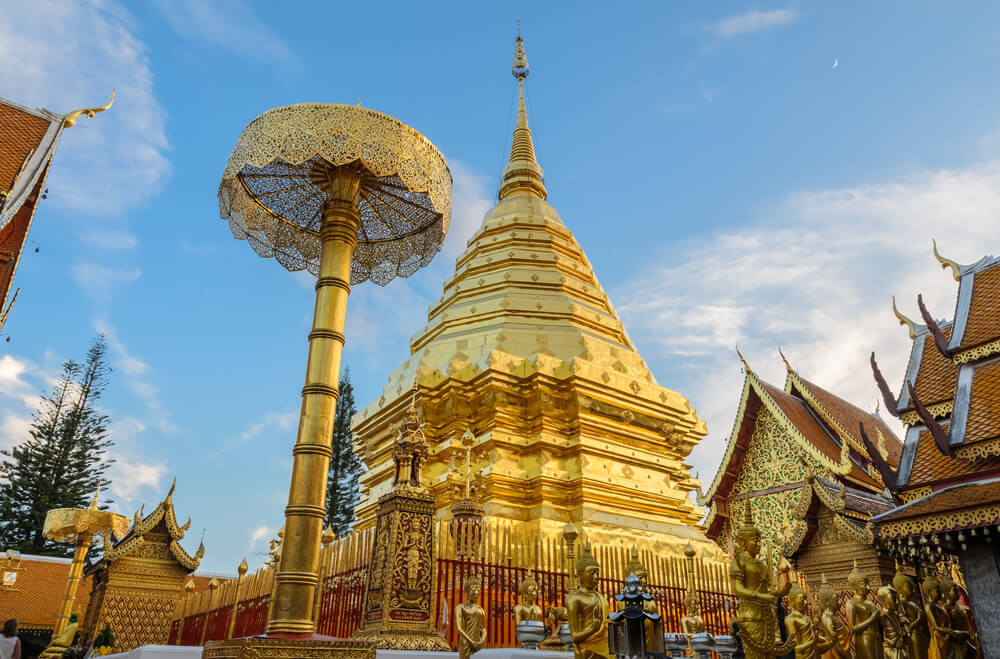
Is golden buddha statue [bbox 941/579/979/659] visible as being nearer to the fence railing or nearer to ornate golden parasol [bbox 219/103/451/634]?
the fence railing

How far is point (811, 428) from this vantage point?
546 inches

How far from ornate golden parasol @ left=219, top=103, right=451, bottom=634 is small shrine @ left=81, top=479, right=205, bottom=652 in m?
6.99

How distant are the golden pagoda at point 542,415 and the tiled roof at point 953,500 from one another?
4241mm

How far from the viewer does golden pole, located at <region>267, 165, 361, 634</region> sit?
3.90 metres

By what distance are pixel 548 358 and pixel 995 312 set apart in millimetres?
6273

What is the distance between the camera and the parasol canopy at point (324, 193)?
4.79m

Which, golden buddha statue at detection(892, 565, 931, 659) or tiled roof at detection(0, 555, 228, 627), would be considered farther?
tiled roof at detection(0, 555, 228, 627)

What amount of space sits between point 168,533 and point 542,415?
20.2ft

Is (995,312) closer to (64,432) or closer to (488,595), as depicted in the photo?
(488,595)

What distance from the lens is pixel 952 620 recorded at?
20.3 feet

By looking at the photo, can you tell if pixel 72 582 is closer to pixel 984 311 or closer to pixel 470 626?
pixel 470 626

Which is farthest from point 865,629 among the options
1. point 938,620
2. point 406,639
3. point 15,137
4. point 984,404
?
point 15,137

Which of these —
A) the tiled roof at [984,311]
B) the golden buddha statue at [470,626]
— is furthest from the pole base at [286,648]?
the tiled roof at [984,311]

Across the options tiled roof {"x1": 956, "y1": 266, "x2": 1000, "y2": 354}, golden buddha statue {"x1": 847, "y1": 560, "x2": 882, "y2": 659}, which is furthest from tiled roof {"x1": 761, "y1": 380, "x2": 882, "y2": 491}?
golden buddha statue {"x1": 847, "y1": 560, "x2": 882, "y2": 659}
